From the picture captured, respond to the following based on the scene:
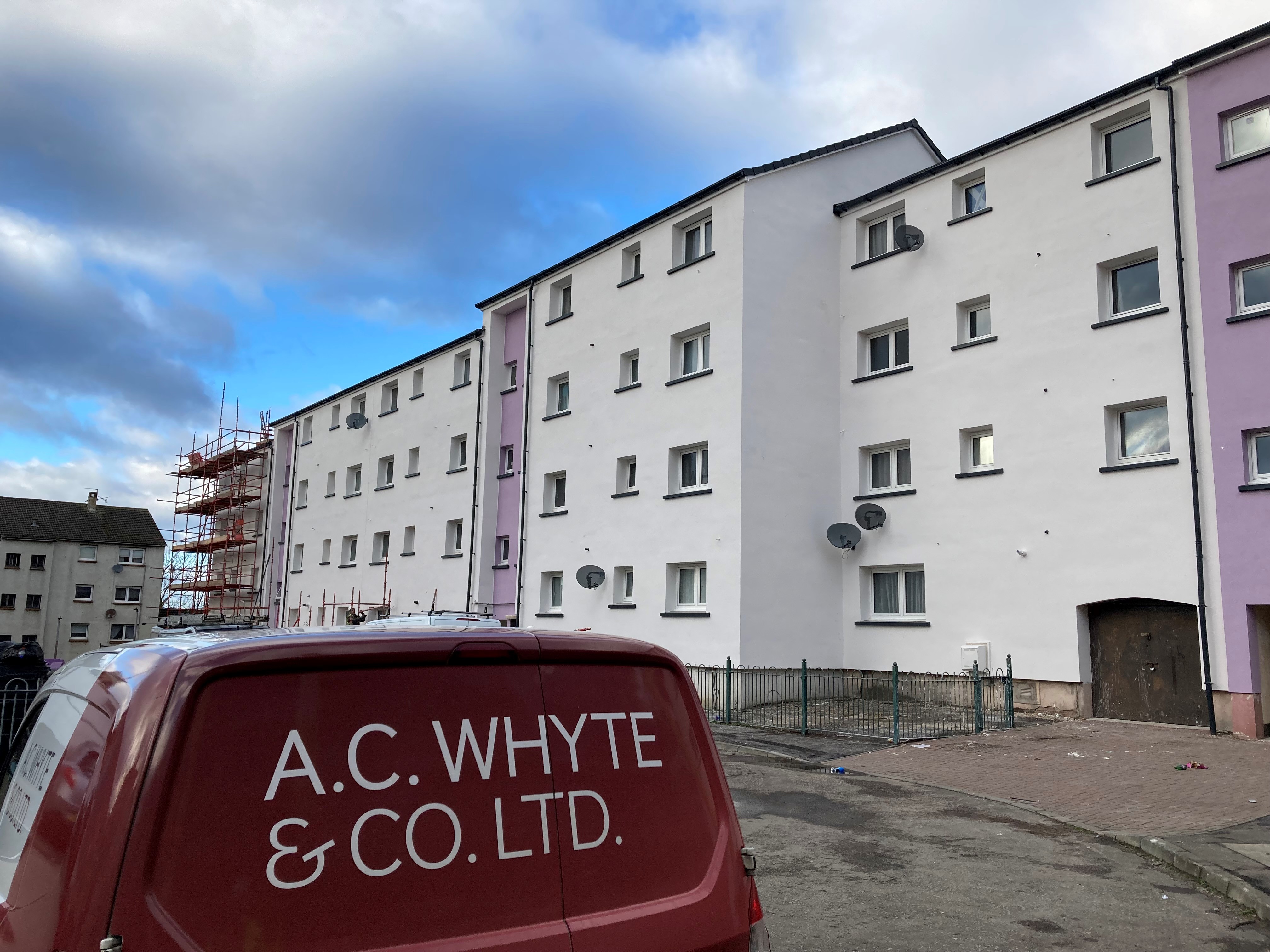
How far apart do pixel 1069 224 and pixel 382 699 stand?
19.5m

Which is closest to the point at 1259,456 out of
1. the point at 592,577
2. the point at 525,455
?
the point at 592,577

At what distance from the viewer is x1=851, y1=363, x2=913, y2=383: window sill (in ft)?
69.8

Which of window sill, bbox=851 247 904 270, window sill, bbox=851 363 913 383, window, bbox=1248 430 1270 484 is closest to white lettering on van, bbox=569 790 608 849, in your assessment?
window, bbox=1248 430 1270 484

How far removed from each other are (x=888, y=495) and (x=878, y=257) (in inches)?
217

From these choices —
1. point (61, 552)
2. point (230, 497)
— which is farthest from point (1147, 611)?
point (61, 552)

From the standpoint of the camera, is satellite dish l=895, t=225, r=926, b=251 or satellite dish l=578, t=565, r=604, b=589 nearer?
satellite dish l=895, t=225, r=926, b=251

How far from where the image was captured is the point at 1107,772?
12273 millimetres

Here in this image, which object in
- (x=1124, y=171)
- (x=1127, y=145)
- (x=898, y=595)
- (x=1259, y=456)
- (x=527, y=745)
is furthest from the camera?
(x=898, y=595)

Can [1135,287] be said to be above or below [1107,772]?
above

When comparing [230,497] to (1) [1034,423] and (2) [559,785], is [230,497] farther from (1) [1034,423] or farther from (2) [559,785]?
(2) [559,785]

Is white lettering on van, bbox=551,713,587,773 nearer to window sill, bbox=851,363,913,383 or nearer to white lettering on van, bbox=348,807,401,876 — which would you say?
white lettering on van, bbox=348,807,401,876

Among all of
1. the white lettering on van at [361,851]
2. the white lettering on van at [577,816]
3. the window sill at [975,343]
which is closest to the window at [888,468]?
the window sill at [975,343]

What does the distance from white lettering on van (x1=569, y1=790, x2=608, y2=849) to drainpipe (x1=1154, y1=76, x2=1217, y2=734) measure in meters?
16.0

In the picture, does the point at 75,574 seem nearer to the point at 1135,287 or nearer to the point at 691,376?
the point at 691,376
